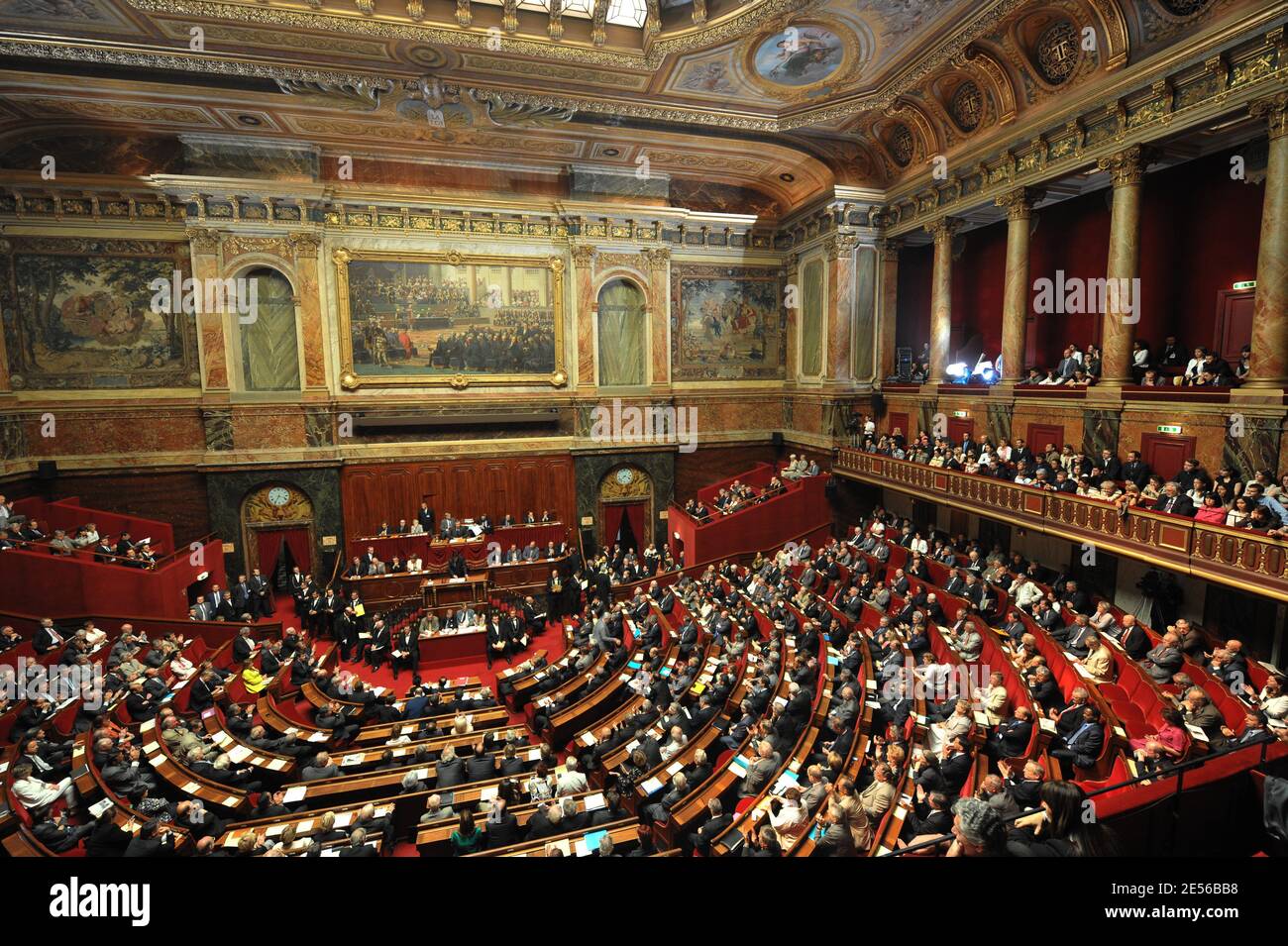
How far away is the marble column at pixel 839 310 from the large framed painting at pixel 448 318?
801cm

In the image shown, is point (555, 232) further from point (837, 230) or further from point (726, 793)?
point (726, 793)

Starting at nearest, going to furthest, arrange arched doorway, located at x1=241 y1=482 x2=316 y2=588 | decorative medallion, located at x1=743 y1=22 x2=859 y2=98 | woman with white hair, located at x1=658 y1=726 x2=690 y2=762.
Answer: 1. woman with white hair, located at x1=658 y1=726 x2=690 y2=762
2. decorative medallion, located at x1=743 y1=22 x2=859 y2=98
3. arched doorway, located at x1=241 y1=482 x2=316 y2=588

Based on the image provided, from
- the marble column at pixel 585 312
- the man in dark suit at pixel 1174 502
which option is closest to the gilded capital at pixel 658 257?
the marble column at pixel 585 312

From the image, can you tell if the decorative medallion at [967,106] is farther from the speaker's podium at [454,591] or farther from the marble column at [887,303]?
the speaker's podium at [454,591]

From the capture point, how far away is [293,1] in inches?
446

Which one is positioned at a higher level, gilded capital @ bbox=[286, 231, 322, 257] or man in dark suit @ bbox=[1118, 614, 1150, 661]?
gilded capital @ bbox=[286, 231, 322, 257]

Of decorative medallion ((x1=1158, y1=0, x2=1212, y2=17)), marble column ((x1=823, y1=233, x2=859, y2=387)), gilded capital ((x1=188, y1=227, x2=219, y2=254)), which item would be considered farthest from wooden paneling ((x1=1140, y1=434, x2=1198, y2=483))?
gilded capital ((x1=188, y1=227, x2=219, y2=254))

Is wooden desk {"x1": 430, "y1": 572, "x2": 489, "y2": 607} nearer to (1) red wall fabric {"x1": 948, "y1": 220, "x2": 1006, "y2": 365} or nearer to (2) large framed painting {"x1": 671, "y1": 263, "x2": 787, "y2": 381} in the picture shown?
(2) large framed painting {"x1": 671, "y1": 263, "x2": 787, "y2": 381}

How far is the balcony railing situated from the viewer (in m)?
7.71

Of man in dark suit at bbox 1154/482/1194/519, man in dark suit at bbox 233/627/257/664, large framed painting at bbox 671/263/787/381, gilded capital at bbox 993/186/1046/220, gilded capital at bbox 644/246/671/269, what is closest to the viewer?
man in dark suit at bbox 1154/482/1194/519

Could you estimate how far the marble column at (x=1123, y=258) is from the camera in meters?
11.0

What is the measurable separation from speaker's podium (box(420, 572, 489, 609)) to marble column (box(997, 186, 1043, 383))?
13.8 m

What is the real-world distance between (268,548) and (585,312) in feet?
37.4

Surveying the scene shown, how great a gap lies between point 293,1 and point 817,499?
1635cm
